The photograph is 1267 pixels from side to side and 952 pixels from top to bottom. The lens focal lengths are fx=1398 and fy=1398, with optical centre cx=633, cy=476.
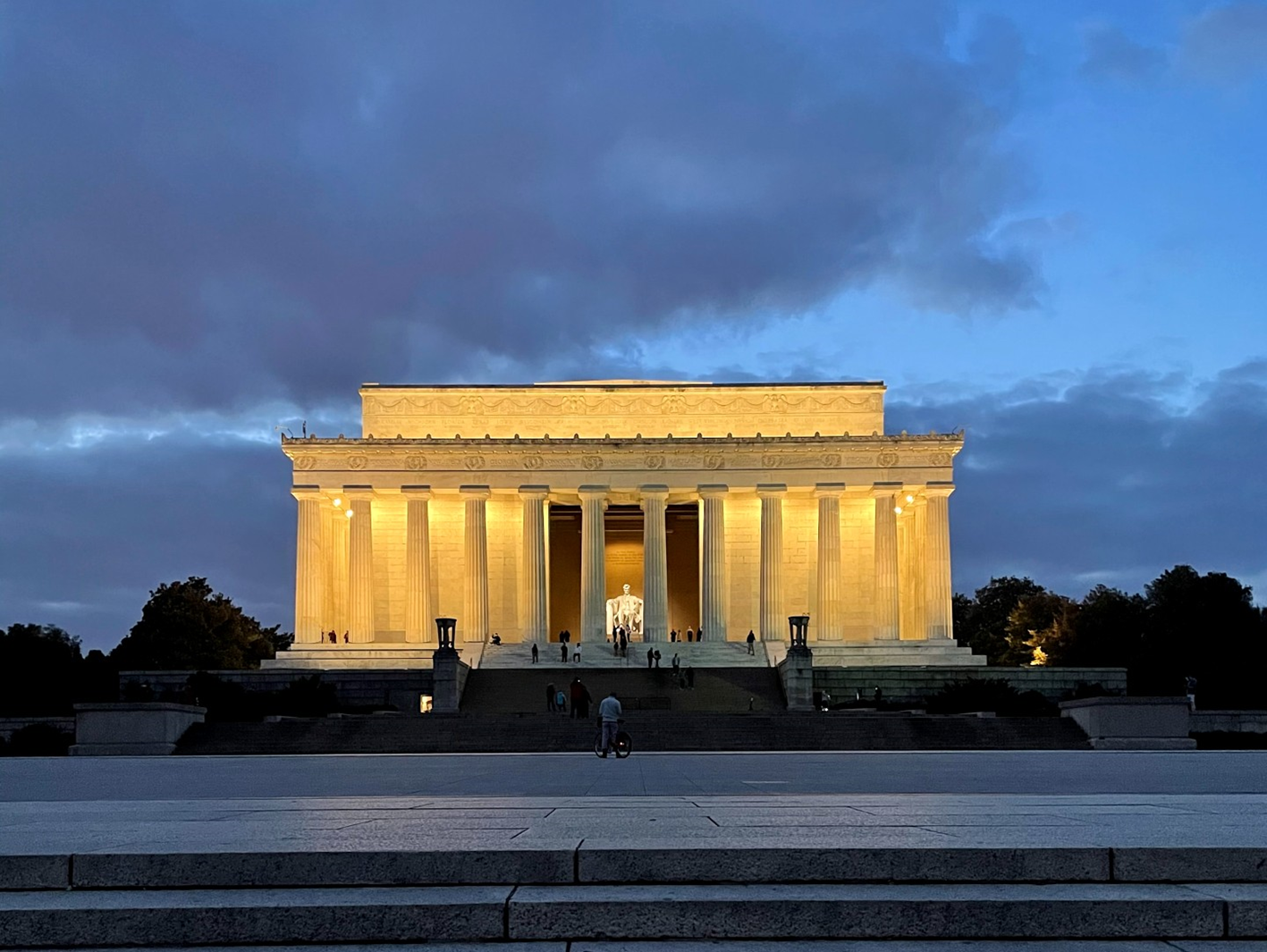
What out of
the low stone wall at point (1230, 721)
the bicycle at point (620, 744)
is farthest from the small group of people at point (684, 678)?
the bicycle at point (620, 744)

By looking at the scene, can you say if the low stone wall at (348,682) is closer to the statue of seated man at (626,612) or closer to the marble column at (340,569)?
the marble column at (340,569)

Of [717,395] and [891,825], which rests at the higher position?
[717,395]

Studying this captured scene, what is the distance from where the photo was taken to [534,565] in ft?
262

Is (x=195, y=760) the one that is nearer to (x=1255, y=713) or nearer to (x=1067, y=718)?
(x=1067, y=718)

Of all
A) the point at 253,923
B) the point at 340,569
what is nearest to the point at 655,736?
the point at 253,923

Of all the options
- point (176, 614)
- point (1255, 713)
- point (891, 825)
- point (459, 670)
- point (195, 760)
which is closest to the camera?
point (891, 825)

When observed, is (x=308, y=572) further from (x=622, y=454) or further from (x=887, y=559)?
(x=887, y=559)

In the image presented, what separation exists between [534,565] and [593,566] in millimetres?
3437

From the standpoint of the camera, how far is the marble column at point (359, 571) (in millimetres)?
79062

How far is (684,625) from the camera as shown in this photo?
90.6 meters

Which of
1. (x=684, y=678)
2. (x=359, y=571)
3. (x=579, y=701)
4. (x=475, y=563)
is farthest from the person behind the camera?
(x=475, y=563)

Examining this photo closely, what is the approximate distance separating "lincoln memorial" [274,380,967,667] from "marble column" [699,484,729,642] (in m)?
0.10

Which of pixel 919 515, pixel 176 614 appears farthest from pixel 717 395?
pixel 176 614

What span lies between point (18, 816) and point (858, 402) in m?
74.8
